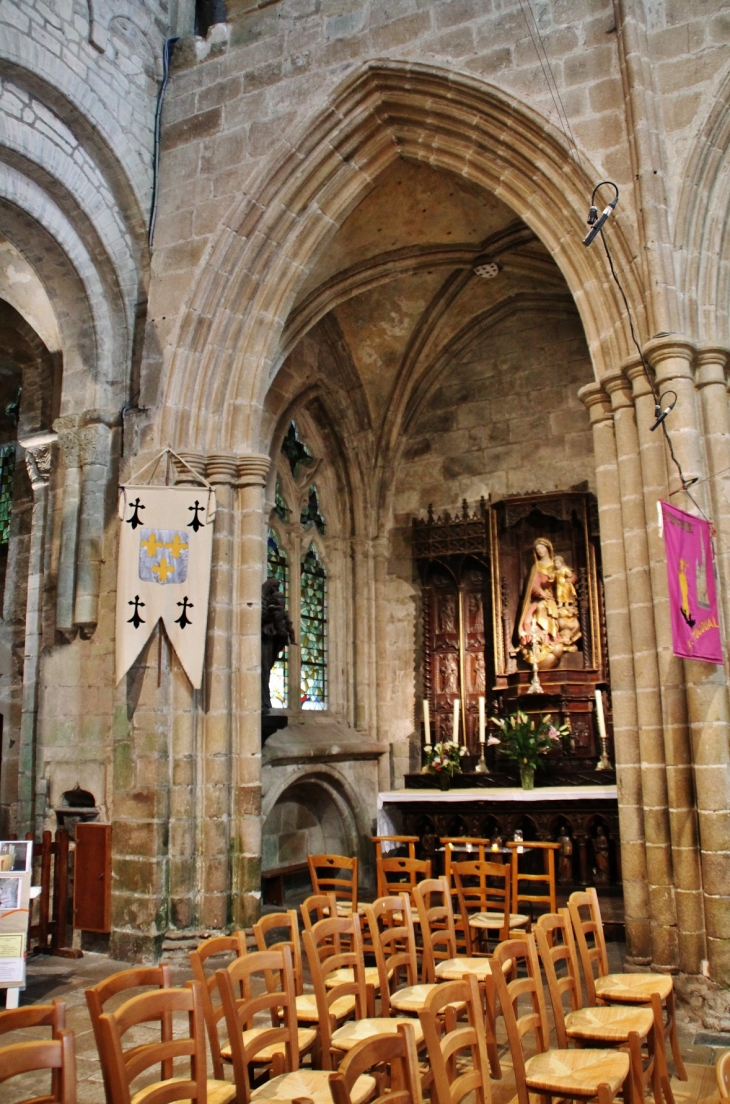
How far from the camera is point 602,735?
32.1 feet

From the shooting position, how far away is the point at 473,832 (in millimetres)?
9523

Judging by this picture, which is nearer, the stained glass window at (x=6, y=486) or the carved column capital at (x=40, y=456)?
the carved column capital at (x=40, y=456)

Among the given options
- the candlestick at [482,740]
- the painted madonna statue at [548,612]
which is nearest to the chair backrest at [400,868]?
the candlestick at [482,740]

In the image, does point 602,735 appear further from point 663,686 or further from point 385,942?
point 385,942

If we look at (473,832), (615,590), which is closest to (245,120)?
(615,590)

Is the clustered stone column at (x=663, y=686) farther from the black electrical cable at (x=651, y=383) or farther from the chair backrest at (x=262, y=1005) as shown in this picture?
the chair backrest at (x=262, y=1005)

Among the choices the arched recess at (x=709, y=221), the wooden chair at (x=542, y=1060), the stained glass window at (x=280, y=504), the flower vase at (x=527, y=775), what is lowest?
the wooden chair at (x=542, y=1060)

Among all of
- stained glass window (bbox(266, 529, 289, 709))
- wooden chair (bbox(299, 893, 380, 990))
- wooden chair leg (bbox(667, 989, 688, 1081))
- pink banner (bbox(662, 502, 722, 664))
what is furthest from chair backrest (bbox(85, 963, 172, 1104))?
stained glass window (bbox(266, 529, 289, 709))

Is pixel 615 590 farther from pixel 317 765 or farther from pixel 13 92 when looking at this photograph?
pixel 13 92

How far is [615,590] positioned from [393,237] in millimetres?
5123

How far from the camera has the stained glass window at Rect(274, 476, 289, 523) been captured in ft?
37.4

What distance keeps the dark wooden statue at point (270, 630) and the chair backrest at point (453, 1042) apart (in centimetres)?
575

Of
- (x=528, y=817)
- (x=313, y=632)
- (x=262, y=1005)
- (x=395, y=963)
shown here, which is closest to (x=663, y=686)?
(x=395, y=963)

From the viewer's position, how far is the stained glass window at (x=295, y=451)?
1161 centimetres
